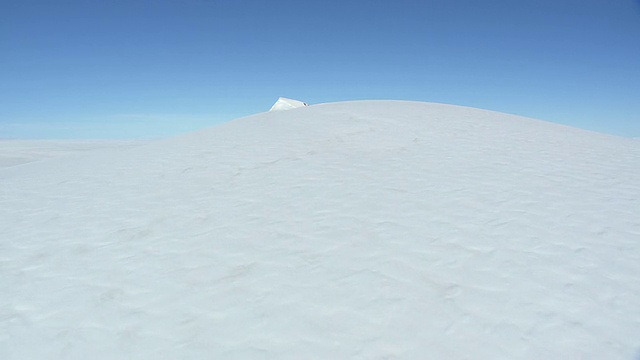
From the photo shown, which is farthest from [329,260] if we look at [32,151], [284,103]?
[32,151]

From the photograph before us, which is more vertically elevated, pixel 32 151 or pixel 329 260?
pixel 32 151

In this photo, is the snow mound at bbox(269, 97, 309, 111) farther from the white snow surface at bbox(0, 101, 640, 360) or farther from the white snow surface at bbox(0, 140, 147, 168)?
the white snow surface at bbox(0, 101, 640, 360)

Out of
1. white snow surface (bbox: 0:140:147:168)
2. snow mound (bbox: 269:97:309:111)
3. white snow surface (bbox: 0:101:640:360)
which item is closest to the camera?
white snow surface (bbox: 0:101:640:360)

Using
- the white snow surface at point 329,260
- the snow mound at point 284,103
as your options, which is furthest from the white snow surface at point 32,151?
the snow mound at point 284,103

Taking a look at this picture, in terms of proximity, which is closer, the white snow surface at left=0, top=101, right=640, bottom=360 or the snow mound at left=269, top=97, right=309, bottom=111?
the white snow surface at left=0, top=101, right=640, bottom=360

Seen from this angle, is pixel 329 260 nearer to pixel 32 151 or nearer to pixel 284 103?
pixel 284 103

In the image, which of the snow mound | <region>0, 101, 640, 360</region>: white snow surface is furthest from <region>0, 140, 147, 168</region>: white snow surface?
the snow mound

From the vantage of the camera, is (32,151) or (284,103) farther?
(284,103)

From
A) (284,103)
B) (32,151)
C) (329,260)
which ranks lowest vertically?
(329,260)
